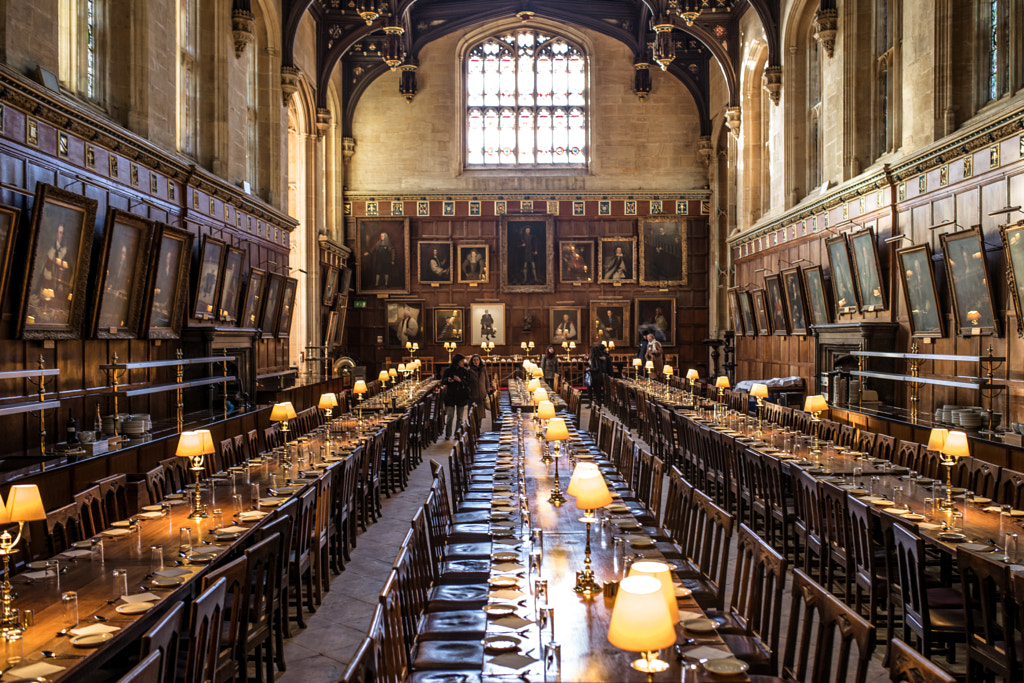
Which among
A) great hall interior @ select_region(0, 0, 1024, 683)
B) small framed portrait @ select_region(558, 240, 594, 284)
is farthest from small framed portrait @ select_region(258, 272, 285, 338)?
small framed portrait @ select_region(558, 240, 594, 284)

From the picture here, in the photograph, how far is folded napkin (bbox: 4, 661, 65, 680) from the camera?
2791mm

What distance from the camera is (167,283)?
10859 mm

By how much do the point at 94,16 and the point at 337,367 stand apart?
11523 mm

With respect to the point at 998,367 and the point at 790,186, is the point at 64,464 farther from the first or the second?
the point at 790,186

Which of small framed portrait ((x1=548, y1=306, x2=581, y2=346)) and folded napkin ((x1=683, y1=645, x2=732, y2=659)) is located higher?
small framed portrait ((x1=548, y1=306, x2=581, y2=346))

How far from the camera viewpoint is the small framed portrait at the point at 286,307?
16.3 m

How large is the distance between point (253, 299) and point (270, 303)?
105 cm

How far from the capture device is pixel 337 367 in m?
20.6

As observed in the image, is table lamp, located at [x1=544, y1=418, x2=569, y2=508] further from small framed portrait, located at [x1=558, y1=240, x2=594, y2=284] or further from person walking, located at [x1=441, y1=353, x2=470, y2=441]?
small framed portrait, located at [x1=558, y1=240, x2=594, y2=284]

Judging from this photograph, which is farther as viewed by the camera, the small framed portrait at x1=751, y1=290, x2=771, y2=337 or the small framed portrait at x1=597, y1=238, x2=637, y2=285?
A: the small framed portrait at x1=597, y1=238, x2=637, y2=285

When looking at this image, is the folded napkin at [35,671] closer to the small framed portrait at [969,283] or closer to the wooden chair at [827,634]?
the wooden chair at [827,634]

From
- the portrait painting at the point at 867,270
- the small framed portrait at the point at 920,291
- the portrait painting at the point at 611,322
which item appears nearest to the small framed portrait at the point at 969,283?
the small framed portrait at the point at 920,291

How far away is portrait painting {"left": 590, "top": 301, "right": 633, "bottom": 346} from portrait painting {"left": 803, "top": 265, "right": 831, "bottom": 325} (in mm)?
9074

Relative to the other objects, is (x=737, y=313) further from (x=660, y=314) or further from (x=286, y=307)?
(x=286, y=307)
